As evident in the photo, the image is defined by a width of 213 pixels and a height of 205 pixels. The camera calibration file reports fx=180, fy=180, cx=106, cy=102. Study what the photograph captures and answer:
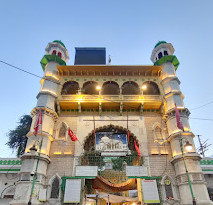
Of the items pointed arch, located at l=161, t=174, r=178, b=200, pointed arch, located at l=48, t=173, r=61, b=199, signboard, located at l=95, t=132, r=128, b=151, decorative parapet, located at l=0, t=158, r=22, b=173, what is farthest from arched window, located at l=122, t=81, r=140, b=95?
decorative parapet, located at l=0, t=158, r=22, b=173

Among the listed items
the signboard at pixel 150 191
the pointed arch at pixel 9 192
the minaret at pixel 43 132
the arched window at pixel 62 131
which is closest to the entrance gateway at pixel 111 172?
the signboard at pixel 150 191

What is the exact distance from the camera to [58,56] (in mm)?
19828

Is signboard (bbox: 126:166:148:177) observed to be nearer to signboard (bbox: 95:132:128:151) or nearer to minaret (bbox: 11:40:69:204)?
signboard (bbox: 95:132:128:151)

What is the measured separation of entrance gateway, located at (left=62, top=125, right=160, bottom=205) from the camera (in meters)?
12.9

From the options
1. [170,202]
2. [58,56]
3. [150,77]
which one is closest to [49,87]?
[58,56]

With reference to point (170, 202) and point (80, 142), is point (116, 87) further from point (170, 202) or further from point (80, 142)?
point (170, 202)

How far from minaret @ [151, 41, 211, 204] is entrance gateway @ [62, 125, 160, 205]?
6.67ft

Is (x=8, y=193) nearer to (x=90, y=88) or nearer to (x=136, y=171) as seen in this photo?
(x=136, y=171)

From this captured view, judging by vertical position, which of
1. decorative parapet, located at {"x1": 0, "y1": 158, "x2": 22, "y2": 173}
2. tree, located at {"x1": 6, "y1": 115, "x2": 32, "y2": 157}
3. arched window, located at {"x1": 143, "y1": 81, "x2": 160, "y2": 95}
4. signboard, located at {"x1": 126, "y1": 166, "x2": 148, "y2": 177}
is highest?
arched window, located at {"x1": 143, "y1": 81, "x2": 160, "y2": 95}

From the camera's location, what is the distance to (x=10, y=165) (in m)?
15.4

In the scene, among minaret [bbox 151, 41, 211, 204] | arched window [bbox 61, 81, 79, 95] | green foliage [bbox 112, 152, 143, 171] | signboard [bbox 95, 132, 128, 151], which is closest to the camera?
minaret [bbox 151, 41, 211, 204]

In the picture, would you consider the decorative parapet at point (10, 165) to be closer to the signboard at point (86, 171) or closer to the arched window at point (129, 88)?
the signboard at point (86, 171)

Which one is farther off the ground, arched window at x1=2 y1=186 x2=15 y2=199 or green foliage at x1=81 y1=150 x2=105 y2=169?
green foliage at x1=81 y1=150 x2=105 y2=169

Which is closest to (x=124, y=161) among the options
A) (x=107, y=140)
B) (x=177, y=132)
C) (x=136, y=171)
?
(x=136, y=171)
